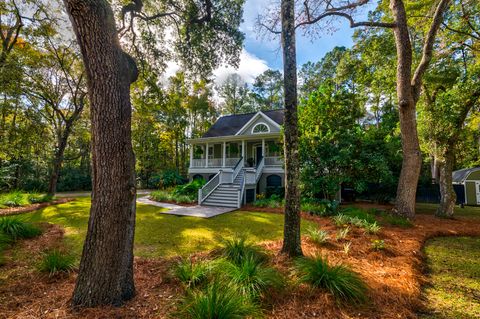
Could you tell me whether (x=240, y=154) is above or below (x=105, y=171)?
above

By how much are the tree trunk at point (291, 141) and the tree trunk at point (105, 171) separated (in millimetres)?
2577

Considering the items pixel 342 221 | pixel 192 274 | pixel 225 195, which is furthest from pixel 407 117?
pixel 192 274

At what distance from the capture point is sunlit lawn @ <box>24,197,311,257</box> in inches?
196

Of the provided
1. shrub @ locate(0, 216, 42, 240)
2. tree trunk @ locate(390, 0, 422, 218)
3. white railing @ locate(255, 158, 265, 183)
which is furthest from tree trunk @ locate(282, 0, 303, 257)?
white railing @ locate(255, 158, 265, 183)

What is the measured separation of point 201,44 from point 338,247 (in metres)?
7.47

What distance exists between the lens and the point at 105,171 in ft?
8.25

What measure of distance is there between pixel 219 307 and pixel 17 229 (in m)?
6.24

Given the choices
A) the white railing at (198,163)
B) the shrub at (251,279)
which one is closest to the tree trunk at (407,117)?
the shrub at (251,279)

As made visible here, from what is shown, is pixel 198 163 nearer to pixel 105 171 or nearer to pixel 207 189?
pixel 207 189

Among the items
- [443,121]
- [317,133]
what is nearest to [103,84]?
[317,133]

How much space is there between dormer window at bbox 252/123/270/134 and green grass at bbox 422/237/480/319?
11.4 meters

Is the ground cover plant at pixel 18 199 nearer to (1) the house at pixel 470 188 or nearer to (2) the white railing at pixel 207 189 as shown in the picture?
(2) the white railing at pixel 207 189

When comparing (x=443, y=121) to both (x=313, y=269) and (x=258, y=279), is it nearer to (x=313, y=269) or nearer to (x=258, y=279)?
(x=313, y=269)

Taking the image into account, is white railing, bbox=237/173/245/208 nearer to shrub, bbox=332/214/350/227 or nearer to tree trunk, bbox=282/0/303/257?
shrub, bbox=332/214/350/227
